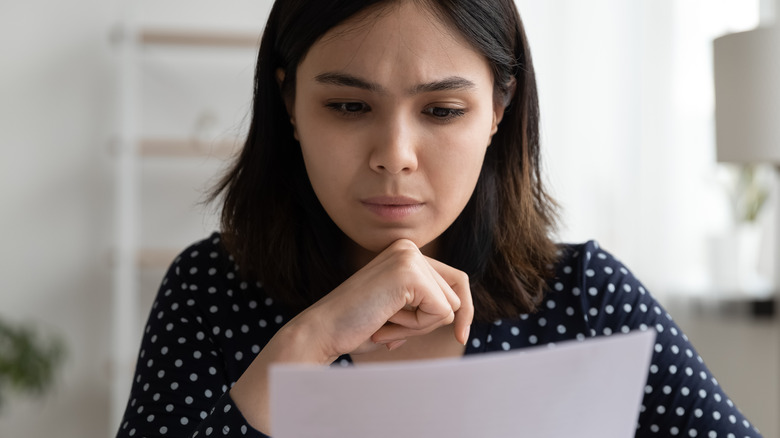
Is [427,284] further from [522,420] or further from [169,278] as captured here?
[169,278]

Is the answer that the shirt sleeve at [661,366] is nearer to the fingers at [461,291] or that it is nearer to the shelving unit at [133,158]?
the fingers at [461,291]

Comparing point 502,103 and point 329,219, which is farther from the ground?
point 502,103

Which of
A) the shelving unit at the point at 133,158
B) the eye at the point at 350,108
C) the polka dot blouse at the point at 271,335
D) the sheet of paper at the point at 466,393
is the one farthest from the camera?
the shelving unit at the point at 133,158

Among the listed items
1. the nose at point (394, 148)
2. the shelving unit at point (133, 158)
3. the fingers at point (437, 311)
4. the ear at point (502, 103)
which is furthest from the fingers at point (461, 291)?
the shelving unit at point (133, 158)

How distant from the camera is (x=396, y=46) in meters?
0.89

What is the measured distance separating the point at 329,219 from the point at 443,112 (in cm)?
28

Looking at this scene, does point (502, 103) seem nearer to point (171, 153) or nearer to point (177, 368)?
point (177, 368)

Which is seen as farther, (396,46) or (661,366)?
(661,366)

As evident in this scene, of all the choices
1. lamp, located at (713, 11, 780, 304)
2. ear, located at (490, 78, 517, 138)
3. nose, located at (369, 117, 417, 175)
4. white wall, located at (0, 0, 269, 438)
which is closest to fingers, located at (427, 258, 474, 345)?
nose, located at (369, 117, 417, 175)

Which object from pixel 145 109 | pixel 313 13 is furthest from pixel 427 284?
pixel 145 109

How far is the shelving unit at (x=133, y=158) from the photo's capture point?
9.31 ft

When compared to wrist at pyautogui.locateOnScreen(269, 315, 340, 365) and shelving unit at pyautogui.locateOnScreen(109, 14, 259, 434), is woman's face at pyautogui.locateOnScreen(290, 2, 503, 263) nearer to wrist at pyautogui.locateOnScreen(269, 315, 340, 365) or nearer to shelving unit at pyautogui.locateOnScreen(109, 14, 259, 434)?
wrist at pyautogui.locateOnScreen(269, 315, 340, 365)

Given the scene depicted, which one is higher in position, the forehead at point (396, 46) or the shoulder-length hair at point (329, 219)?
the forehead at point (396, 46)

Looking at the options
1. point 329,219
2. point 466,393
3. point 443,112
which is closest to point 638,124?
point 329,219
